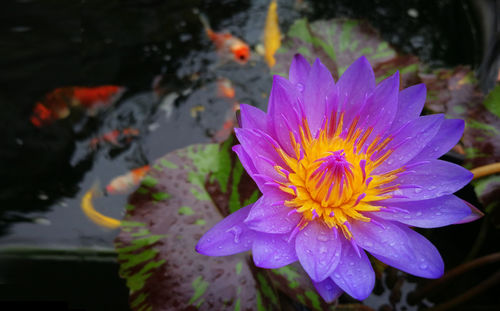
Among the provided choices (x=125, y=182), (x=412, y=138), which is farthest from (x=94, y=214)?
(x=412, y=138)

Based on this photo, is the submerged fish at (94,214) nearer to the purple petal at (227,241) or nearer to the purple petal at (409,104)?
the purple petal at (227,241)

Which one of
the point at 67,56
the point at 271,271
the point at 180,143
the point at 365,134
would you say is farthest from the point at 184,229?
the point at 67,56

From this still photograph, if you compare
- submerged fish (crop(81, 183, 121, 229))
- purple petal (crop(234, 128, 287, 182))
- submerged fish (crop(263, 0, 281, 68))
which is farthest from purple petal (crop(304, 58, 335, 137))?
submerged fish (crop(263, 0, 281, 68))

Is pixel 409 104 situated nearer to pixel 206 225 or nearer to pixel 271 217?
pixel 271 217

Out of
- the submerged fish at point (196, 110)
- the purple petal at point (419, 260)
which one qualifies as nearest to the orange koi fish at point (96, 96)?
the submerged fish at point (196, 110)

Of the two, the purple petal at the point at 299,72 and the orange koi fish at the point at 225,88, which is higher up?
the orange koi fish at the point at 225,88

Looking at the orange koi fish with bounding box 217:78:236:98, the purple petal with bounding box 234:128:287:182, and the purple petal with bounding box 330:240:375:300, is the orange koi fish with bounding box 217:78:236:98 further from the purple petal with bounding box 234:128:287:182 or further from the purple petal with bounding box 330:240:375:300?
the purple petal with bounding box 330:240:375:300
